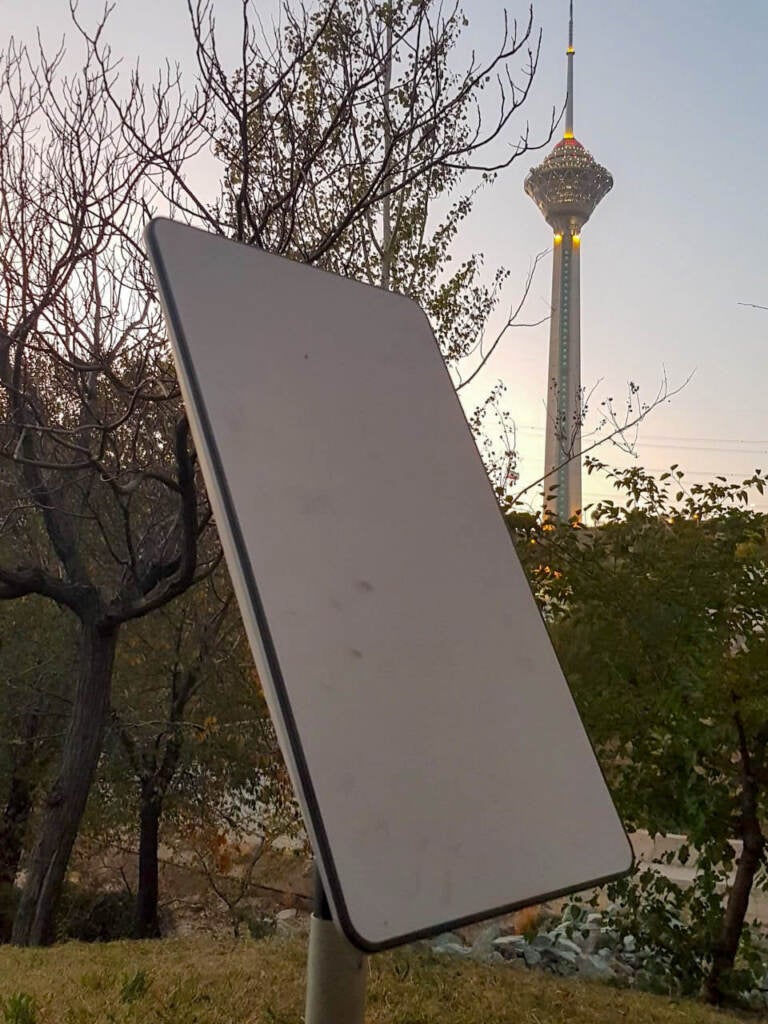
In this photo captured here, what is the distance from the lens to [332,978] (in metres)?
1.24

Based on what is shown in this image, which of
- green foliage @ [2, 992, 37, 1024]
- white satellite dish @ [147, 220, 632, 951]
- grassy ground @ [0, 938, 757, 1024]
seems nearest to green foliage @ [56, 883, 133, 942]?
grassy ground @ [0, 938, 757, 1024]

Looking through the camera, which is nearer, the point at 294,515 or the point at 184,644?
the point at 294,515

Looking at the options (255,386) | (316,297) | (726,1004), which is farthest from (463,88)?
(726,1004)

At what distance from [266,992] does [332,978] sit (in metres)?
1.42

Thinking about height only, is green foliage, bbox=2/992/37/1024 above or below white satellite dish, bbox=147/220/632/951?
below

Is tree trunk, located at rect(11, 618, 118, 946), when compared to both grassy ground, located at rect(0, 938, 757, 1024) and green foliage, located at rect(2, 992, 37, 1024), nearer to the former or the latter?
grassy ground, located at rect(0, 938, 757, 1024)

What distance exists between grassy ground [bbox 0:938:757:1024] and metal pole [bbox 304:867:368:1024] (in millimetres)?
1098

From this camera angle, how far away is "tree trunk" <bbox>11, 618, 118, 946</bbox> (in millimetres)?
4496

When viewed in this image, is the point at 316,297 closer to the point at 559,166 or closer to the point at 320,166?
the point at 320,166

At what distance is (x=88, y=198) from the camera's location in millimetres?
3711

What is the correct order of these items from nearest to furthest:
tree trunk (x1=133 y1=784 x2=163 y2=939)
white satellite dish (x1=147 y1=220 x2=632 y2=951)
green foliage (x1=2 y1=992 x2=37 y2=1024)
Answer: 1. white satellite dish (x1=147 y1=220 x2=632 y2=951)
2. green foliage (x1=2 y1=992 x2=37 y2=1024)
3. tree trunk (x1=133 y1=784 x2=163 y2=939)

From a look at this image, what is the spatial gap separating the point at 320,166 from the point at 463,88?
83cm

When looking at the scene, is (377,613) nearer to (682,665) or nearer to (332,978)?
(332,978)

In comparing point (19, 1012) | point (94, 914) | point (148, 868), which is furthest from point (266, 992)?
point (94, 914)
